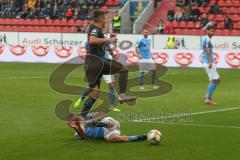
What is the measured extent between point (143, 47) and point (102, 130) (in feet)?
44.0

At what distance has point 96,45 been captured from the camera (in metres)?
13.2

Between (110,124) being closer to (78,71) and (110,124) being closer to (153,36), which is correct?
(78,71)

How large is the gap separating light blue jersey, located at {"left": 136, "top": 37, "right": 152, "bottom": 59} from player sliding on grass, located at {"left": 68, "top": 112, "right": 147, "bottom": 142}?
42.9ft

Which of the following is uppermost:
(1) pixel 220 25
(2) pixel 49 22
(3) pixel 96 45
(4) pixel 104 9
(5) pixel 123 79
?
(3) pixel 96 45

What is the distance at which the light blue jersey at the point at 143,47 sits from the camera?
998 inches

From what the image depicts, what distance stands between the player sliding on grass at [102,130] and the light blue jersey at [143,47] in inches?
514

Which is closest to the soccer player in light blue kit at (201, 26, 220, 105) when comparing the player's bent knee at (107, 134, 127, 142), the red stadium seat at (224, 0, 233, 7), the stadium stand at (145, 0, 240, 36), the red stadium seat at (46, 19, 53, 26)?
the player's bent knee at (107, 134, 127, 142)

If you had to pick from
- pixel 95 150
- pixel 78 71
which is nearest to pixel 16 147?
pixel 95 150

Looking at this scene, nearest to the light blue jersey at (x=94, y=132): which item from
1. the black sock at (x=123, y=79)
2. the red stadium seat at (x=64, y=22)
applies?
the black sock at (x=123, y=79)

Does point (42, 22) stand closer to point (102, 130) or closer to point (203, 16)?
point (203, 16)

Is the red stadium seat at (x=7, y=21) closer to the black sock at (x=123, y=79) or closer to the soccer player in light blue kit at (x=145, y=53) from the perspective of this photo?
the soccer player in light blue kit at (x=145, y=53)

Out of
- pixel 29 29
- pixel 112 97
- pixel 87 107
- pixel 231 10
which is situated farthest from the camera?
pixel 29 29

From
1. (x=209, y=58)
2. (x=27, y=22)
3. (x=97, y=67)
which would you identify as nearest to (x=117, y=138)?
(x=97, y=67)

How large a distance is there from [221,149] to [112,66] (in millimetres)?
3231
